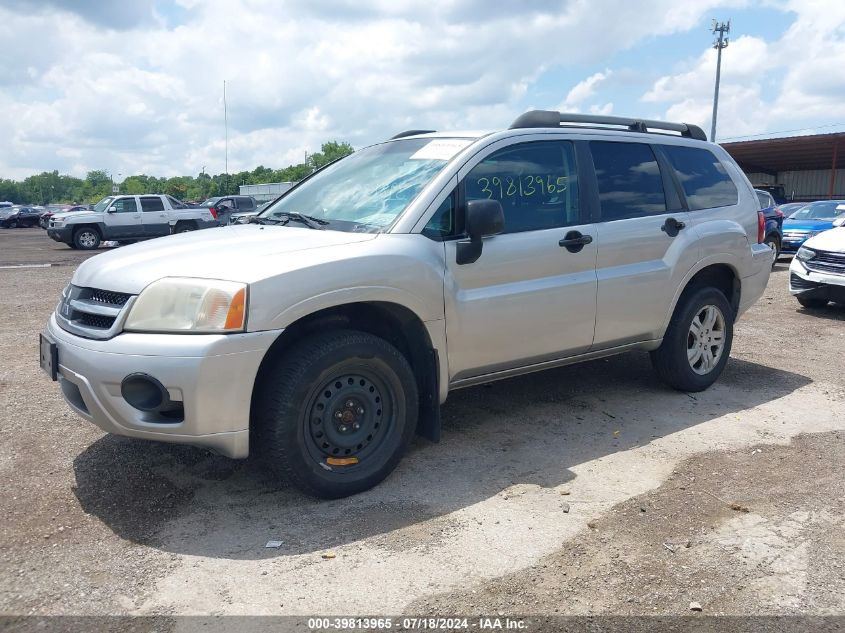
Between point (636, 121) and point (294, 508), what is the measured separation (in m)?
3.66

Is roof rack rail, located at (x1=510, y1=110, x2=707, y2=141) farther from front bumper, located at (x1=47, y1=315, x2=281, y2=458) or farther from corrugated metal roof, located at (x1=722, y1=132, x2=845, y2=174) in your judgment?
corrugated metal roof, located at (x1=722, y1=132, x2=845, y2=174)

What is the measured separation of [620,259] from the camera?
478cm

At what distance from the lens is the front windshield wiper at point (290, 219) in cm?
419

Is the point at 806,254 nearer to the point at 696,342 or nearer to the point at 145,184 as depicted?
the point at 696,342

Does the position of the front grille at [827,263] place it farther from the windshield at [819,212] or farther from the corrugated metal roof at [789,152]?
the corrugated metal roof at [789,152]

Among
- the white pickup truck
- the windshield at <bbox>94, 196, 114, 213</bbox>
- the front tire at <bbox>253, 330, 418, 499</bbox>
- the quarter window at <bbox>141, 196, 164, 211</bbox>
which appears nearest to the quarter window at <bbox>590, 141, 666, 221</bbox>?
the front tire at <bbox>253, 330, 418, 499</bbox>

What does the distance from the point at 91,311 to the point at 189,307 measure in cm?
60

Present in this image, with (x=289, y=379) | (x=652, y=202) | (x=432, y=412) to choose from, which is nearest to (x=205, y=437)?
(x=289, y=379)

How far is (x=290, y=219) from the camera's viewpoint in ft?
14.4

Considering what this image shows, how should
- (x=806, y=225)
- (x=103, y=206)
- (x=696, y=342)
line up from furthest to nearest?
(x=103, y=206)
(x=806, y=225)
(x=696, y=342)

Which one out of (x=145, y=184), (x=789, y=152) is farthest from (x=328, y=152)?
(x=789, y=152)

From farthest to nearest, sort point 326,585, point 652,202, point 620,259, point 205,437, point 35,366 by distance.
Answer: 1. point 35,366
2. point 652,202
3. point 620,259
4. point 205,437
5. point 326,585

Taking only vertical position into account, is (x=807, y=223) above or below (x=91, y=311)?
above

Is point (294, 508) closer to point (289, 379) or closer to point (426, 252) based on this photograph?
point (289, 379)
